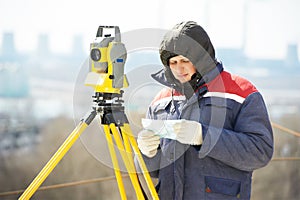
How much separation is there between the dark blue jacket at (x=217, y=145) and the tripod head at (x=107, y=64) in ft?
0.38

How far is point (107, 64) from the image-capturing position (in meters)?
1.17

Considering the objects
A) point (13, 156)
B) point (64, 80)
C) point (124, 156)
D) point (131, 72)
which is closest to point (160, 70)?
point (131, 72)

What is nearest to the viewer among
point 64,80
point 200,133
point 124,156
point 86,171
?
point 200,133

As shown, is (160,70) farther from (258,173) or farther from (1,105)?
(258,173)

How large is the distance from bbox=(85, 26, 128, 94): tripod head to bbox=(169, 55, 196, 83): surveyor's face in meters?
0.13

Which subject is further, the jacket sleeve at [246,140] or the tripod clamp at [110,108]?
the tripod clamp at [110,108]

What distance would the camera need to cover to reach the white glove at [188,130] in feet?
3.52

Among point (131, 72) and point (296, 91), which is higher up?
point (131, 72)

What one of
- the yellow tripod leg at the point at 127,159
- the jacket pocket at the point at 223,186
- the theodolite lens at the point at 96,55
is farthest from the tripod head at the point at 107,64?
the jacket pocket at the point at 223,186

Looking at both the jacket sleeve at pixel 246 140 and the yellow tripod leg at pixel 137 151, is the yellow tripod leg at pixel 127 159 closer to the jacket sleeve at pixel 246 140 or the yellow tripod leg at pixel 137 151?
the yellow tripod leg at pixel 137 151

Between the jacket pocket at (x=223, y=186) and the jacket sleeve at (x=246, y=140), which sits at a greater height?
the jacket sleeve at (x=246, y=140)

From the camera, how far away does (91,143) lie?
4.13 ft

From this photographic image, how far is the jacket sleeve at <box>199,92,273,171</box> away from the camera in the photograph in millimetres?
1079

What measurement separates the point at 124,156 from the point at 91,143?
11 cm
